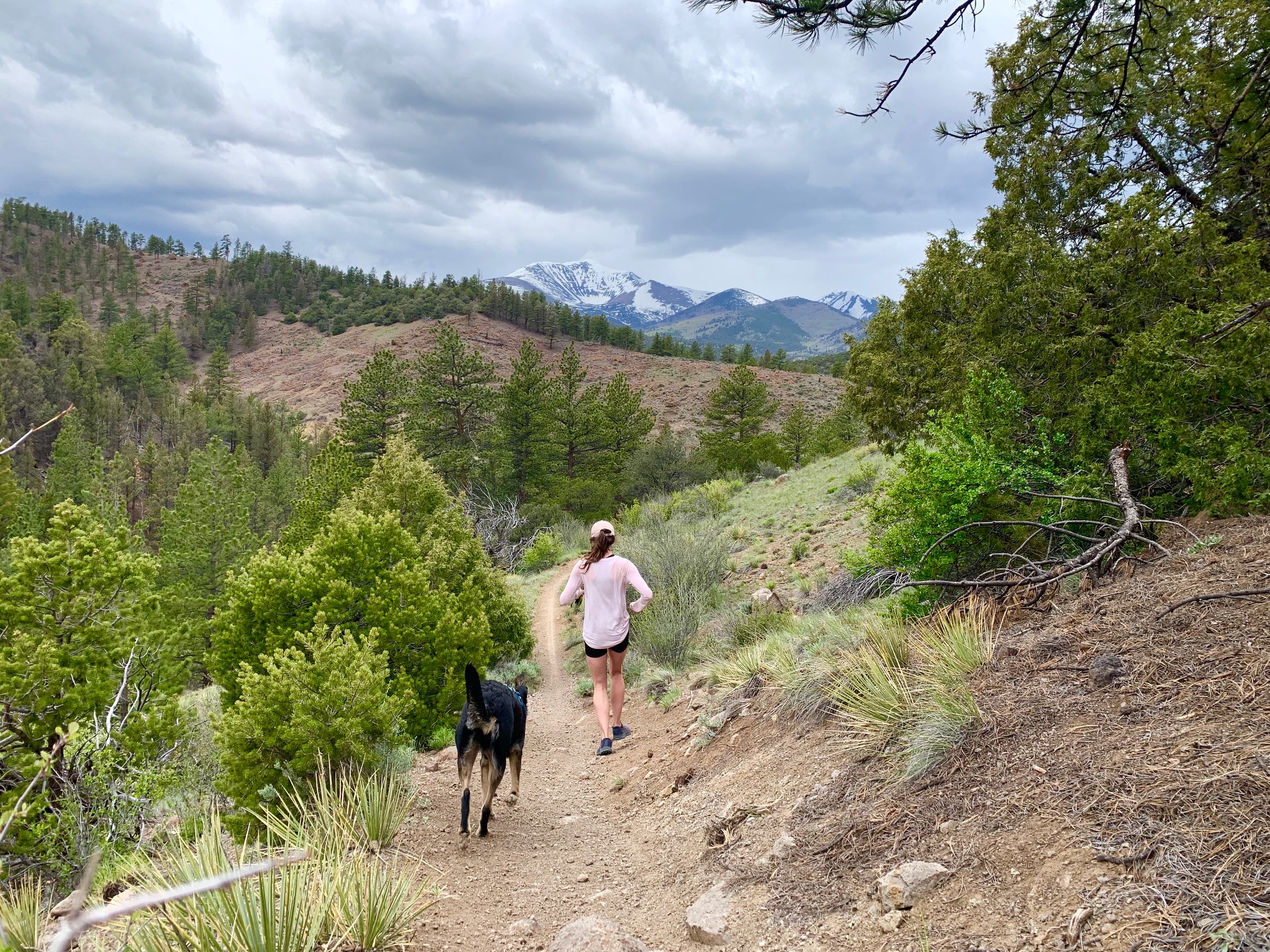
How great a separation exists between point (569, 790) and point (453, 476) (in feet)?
92.1

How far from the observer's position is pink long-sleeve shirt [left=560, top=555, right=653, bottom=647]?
6387mm

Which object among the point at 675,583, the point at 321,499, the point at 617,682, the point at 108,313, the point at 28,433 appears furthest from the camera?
the point at 108,313

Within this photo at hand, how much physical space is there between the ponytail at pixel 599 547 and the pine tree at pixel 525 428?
3052 centimetres

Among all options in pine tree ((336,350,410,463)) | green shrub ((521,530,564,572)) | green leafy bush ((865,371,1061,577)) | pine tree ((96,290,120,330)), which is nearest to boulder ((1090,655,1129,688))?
green leafy bush ((865,371,1061,577))

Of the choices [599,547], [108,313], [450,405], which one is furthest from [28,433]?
[108,313]

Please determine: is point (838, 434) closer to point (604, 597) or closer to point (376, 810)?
point (604, 597)

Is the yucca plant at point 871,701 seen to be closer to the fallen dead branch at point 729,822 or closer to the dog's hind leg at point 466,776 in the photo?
the fallen dead branch at point 729,822

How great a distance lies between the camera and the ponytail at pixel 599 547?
641cm

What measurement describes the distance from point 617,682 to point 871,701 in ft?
9.64

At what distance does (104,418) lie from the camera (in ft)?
205

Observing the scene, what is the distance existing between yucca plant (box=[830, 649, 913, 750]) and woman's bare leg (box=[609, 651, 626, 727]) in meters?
2.14

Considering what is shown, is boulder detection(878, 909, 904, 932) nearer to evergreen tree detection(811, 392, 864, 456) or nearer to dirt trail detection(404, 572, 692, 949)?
dirt trail detection(404, 572, 692, 949)

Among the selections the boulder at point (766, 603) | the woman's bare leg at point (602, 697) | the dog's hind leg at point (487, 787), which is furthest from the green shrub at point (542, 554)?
the dog's hind leg at point (487, 787)

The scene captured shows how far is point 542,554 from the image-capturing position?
92.2 ft
